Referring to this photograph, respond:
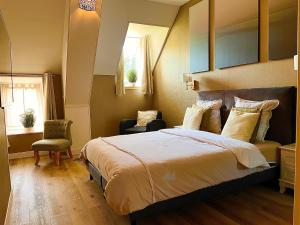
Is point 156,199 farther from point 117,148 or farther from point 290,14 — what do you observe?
point 290,14

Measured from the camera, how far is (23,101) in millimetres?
5039

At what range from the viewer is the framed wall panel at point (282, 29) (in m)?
2.72

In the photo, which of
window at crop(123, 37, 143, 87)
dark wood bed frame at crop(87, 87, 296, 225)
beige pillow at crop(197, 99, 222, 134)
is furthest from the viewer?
window at crop(123, 37, 143, 87)

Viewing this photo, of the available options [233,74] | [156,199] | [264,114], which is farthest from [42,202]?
[233,74]

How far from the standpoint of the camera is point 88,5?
3590 millimetres

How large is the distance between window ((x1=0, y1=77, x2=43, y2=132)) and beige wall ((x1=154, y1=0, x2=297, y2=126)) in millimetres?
2734

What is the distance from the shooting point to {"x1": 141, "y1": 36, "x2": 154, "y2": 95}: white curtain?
Result: 5.52 meters

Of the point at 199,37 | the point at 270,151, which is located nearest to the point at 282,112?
the point at 270,151

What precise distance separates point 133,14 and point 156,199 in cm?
361

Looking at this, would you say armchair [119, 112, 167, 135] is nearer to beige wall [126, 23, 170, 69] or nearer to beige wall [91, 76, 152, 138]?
beige wall [91, 76, 152, 138]

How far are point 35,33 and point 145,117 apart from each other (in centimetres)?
274

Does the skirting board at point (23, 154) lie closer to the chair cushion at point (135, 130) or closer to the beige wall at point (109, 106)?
the beige wall at point (109, 106)

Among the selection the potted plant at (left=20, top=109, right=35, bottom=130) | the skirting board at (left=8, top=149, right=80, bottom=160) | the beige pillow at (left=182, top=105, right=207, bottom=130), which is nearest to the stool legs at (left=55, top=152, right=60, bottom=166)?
the skirting board at (left=8, top=149, right=80, bottom=160)

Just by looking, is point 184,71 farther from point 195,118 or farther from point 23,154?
point 23,154
